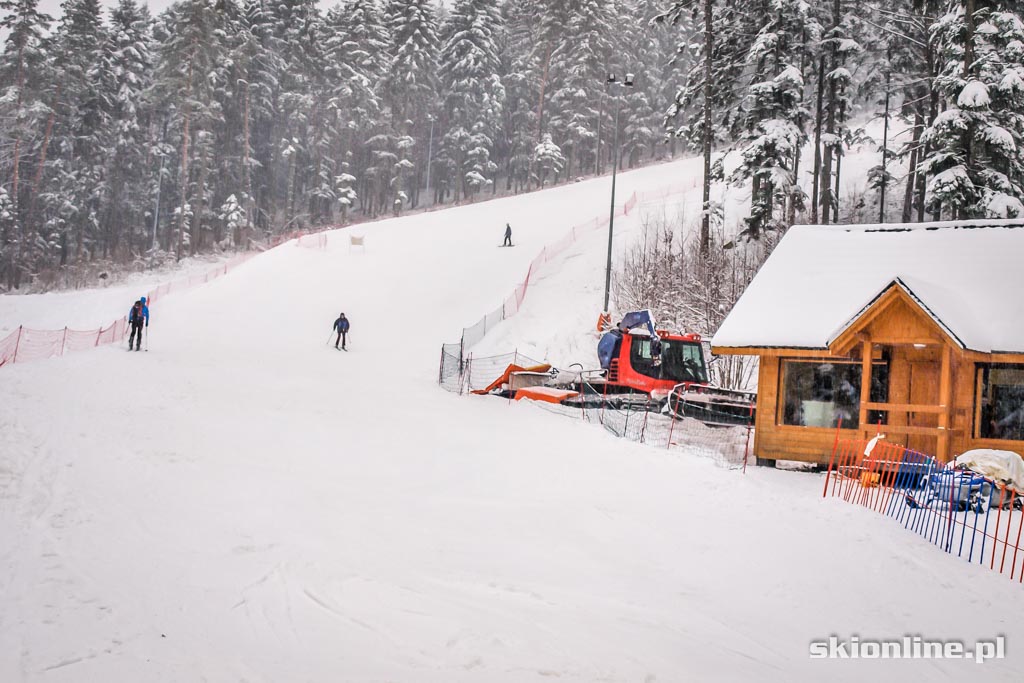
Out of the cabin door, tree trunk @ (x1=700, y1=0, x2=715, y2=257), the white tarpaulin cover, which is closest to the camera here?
the white tarpaulin cover

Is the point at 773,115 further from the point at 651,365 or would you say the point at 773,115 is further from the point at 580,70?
the point at 580,70

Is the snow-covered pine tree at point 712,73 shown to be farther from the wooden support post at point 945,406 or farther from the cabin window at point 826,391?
the wooden support post at point 945,406

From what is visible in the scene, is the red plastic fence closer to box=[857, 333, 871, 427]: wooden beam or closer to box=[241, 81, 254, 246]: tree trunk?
box=[857, 333, 871, 427]: wooden beam

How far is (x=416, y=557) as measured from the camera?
24.0 feet

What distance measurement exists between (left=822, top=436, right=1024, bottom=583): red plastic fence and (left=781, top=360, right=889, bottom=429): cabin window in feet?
4.30

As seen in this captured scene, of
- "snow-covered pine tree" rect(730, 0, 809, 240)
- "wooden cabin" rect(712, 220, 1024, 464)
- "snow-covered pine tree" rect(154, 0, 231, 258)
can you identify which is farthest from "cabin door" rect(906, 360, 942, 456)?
"snow-covered pine tree" rect(154, 0, 231, 258)

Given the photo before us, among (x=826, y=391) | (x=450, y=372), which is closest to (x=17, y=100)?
(x=450, y=372)

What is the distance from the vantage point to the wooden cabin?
1273 centimetres

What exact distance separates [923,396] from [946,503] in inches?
160

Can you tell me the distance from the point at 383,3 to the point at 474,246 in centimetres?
3956

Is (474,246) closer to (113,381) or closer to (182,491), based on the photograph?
(113,381)

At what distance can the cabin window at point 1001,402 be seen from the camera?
1295 cm

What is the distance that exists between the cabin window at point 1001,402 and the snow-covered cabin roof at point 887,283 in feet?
3.07

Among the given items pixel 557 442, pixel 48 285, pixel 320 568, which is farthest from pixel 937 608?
pixel 48 285
